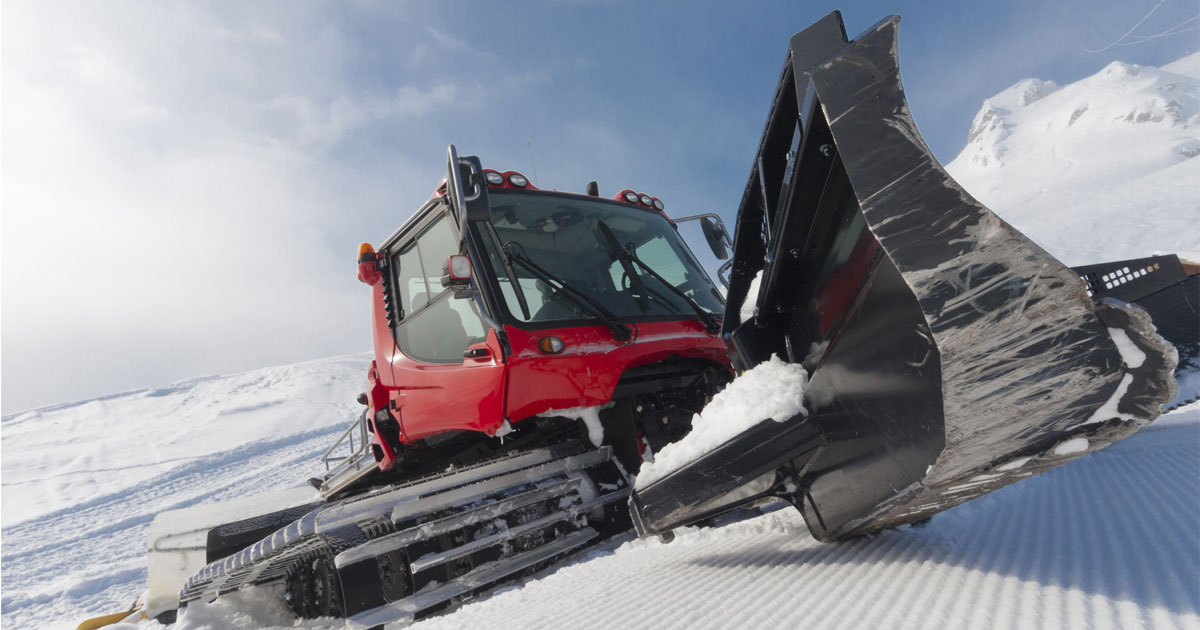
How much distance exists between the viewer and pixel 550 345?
289 centimetres

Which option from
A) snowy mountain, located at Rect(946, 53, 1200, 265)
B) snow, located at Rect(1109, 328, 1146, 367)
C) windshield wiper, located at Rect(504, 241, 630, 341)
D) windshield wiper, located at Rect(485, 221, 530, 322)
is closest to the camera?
snow, located at Rect(1109, 328, 1146, 367)

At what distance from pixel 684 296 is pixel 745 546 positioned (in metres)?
1.82

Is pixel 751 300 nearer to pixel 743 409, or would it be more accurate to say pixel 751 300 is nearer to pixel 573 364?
pixel 743 409

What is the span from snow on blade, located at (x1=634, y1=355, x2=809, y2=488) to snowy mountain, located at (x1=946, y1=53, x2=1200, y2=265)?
0.68 m

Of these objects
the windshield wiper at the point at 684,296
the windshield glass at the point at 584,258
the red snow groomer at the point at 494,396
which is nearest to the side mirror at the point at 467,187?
the red snow groomer at the point at 494,396

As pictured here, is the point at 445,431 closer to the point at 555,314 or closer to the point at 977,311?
the point at 555,314

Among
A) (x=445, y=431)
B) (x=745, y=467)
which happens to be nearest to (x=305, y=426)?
(x=445, y=431)

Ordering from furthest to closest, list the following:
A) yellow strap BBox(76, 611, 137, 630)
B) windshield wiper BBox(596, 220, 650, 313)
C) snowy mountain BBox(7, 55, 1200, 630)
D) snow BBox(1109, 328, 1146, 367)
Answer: yellow strap BBox(76, 611, 137, 630)
windshield wiper BBox(596, 220, 650, 313)
snowy mountain BBox(7, 55, 1200, 630)
snow BBox(1109, 328, 1146, 367)

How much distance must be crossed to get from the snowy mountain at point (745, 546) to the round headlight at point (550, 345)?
970 millimetres

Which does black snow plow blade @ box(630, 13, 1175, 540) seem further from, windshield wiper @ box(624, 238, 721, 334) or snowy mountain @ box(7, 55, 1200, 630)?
windshield wiper @ box(624, 238, 721, 334)

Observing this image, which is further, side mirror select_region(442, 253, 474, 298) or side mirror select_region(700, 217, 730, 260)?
side mirror select_region(700, 217, 730, 260)

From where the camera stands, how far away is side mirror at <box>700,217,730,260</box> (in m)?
4.29

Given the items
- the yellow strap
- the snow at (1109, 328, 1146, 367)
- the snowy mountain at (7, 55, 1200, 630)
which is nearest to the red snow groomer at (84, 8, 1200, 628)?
the snow at (1109, 328, 1146, 367)

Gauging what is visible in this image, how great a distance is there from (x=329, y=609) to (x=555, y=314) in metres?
1.88
